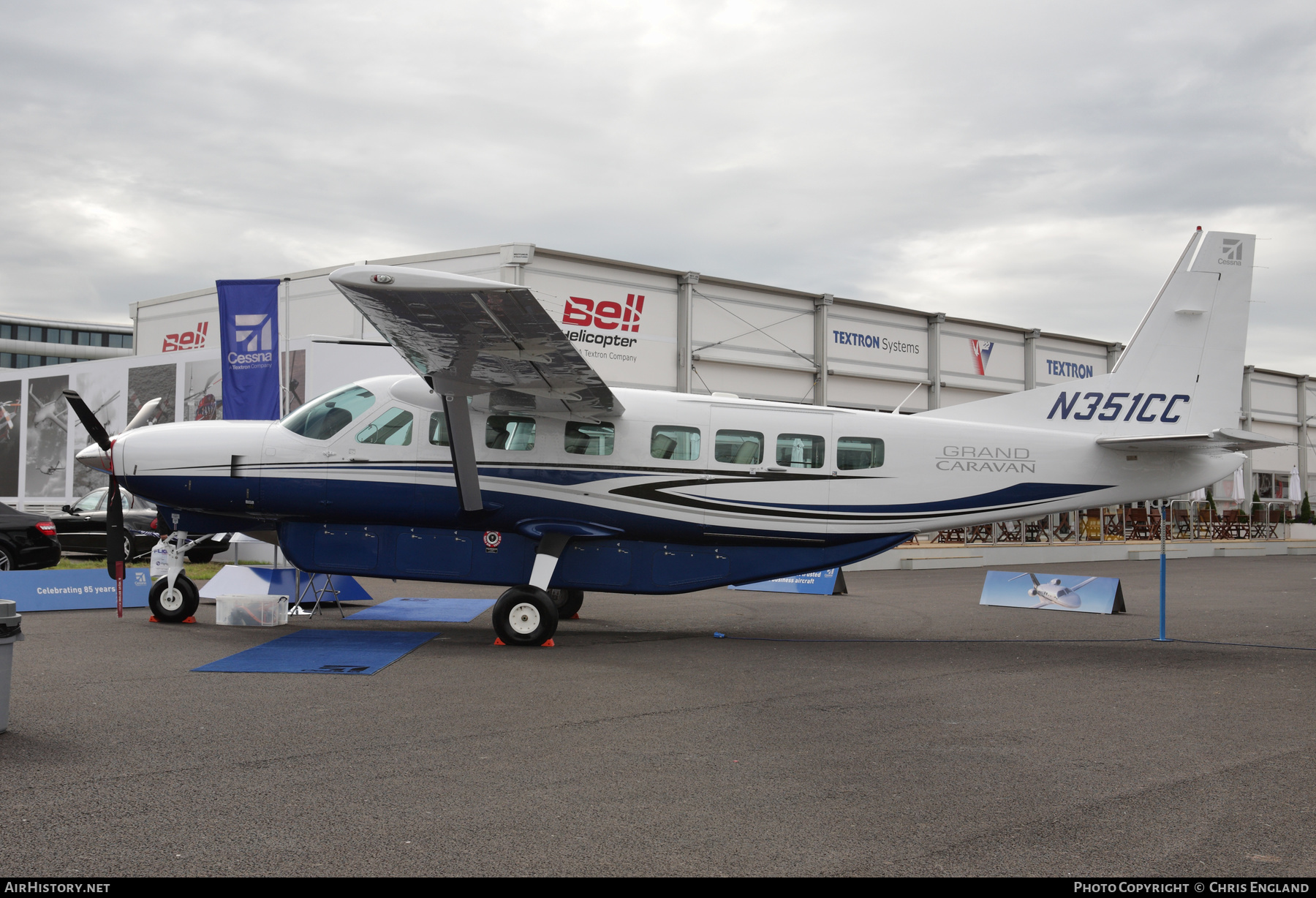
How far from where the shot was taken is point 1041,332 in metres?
35.0

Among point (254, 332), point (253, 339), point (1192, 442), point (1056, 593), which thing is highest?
point (254, 332)

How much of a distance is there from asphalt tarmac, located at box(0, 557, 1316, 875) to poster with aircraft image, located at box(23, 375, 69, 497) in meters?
18.9

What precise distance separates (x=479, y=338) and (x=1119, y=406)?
300 inches

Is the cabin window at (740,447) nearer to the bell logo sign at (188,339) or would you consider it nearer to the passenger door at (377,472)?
the passenger door at (377,472)

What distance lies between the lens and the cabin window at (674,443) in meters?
11.0

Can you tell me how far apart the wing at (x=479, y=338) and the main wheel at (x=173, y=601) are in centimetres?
442

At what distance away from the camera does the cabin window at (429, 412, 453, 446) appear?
10.8 meters

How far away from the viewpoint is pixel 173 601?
1142 centimetres

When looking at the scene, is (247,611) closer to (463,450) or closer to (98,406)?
(463,450)

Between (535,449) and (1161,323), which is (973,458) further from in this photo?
(535,449)

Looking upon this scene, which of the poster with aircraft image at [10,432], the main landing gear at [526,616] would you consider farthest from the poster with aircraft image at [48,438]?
the main landing gear at [526,616]

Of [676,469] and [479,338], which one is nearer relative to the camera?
[479,338]

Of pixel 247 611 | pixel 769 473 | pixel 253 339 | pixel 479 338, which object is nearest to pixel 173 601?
pixel 247 611

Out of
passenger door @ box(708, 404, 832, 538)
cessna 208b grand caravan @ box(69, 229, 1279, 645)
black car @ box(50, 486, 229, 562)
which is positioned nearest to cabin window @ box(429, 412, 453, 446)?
cessna 208b grand caravan @ box(69, 229, 1279, 645)
